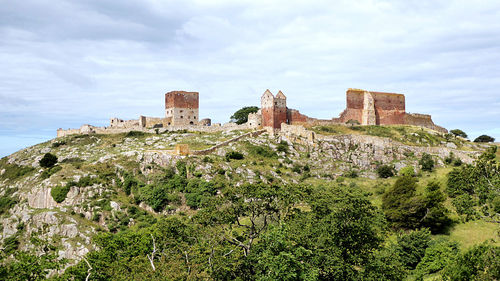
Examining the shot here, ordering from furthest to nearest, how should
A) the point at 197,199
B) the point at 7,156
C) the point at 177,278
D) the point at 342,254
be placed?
the point at 7,156
the point at 197,199
the point at 342,254
the point at 177,278

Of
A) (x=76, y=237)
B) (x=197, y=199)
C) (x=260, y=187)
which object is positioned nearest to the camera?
(x=260, y=187)

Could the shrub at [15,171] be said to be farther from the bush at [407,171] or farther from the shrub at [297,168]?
the bush at [407,171]

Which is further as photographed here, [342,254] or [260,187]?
[260,187]

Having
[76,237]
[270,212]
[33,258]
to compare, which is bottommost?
[76,237]

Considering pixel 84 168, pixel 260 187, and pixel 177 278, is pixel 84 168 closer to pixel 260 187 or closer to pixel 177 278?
pixel 260 187

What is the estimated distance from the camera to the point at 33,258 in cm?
2403

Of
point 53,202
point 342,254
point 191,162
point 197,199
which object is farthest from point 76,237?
point 342,254

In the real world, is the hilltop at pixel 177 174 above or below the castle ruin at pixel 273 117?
below

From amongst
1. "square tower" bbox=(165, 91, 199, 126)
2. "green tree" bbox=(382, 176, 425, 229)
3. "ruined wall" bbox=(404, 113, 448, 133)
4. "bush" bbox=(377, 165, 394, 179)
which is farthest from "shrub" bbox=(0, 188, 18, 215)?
"ruined wall" bbox=(404, 113, 448, 133)

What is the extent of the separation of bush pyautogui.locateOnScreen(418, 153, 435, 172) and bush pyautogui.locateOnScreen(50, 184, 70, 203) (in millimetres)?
44731

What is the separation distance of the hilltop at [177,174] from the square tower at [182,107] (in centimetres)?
572

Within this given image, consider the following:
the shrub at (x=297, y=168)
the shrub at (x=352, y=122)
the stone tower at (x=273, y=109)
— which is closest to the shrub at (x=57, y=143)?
the stone tower at (x=273, y=109)

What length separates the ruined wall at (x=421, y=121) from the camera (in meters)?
81.1

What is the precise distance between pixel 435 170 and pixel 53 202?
4741 cm
